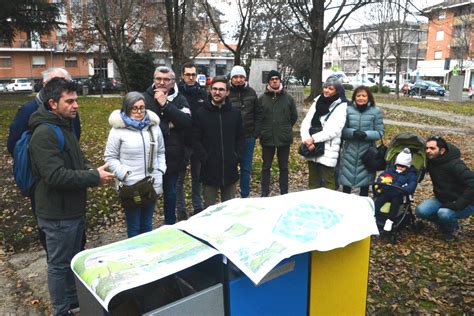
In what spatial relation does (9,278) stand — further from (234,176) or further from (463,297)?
(463,297)

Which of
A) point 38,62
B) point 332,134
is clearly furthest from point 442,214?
point 38,62

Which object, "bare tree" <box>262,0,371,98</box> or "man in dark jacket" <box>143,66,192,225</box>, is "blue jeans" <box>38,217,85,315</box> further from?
"bare tree" <box>262,0,371,98</box>

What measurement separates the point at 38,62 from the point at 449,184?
57.6 m

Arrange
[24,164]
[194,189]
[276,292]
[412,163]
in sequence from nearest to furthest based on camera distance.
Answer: [276,292] → [24,164] → [412,163] → [194,189]

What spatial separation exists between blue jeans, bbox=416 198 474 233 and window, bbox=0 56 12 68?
5731 cm

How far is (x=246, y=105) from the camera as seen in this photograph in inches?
225

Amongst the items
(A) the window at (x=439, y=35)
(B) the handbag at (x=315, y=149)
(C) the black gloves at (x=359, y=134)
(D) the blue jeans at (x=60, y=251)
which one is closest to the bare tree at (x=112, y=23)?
(B) the handbag at (x=315, y=149)

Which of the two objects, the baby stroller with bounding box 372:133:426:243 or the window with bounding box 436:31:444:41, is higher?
the window with bounding box 436:31:444:41

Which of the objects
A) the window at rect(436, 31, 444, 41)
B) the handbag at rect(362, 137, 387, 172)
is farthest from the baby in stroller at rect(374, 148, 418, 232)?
the window at rect(436, 31, 444, 41)

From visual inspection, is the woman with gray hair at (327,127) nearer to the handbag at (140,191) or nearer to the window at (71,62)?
the handbag at (140,191)

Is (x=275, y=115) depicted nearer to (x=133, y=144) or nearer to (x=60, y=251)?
(x=133, y=144)

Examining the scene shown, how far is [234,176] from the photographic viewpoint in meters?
4.88

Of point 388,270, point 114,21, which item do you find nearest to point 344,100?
point 388,270

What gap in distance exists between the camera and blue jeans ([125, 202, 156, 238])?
13.6 ft
